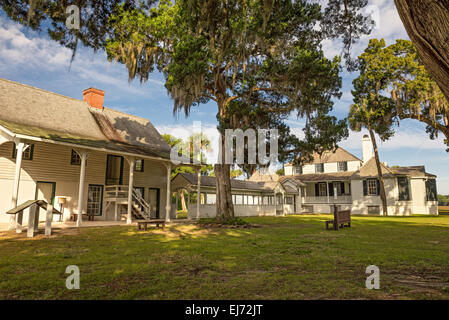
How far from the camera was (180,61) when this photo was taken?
12.8m

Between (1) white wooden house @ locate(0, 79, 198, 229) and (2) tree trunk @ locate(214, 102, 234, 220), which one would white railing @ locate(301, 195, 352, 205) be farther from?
(2) tree trunk @ locate(214, 102, 234, 220)

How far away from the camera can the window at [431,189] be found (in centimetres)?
3049

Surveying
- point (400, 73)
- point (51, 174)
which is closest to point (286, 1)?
point (51, 174)

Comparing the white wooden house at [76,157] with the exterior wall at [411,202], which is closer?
the white wooden house at [76,157]

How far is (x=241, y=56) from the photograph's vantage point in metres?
13.1

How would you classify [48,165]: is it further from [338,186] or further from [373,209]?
[373,209]

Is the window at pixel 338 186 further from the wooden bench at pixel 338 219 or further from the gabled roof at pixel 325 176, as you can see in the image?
the wooden bench at pixel 338 219

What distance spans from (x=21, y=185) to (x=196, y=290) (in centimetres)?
1370

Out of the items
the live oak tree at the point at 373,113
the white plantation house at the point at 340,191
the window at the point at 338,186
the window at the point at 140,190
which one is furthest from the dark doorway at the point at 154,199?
the window at the point at 338,186

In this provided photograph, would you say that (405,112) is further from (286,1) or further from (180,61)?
(180,61)

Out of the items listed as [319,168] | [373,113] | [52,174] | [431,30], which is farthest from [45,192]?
[319,168]

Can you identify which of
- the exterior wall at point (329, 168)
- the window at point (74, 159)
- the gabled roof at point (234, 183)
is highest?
the exterior wall at point (329, 168)

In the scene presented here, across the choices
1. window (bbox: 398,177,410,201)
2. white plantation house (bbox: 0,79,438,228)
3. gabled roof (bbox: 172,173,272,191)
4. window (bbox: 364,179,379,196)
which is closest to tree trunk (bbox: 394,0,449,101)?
white plantation house (bbox: 0,79,438,228)

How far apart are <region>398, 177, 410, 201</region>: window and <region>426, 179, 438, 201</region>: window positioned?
2.60 meters
